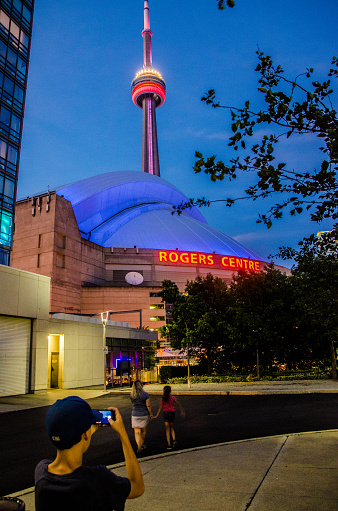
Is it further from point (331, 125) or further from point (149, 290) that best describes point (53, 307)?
point (331, 125)

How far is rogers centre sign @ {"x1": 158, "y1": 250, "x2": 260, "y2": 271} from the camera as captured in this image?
6297cm

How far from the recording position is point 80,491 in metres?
2.49

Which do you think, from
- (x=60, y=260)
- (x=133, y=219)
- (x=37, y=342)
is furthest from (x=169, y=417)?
(x=133, y=219)

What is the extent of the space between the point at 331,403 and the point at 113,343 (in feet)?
64.7

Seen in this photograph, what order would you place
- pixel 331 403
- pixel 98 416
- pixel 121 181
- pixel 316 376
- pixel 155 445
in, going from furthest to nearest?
pixel 121 181 → pixel 316 376 → pixel 331 403 → pixel 155 445 → pixel 98 416

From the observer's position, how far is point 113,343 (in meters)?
32.6

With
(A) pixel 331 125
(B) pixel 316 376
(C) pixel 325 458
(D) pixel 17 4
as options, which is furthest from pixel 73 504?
(D) pixel 17 4

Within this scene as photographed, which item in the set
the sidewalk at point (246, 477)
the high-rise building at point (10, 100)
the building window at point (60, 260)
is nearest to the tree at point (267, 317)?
the high-rise building at point (10, 100)

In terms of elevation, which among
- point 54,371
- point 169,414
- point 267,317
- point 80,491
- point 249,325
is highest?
point 267,317

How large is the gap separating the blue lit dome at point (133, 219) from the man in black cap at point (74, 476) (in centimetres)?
6504

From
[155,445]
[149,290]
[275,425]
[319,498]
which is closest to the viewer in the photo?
[319,498]

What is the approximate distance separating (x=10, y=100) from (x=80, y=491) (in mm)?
36417

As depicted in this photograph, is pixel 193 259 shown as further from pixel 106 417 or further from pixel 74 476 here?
pixel 74 476

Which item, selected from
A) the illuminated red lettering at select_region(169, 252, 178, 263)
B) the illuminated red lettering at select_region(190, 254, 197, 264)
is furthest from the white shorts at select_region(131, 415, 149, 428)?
the illuminated red lettering at select_region(190, 254, 197, 264)
